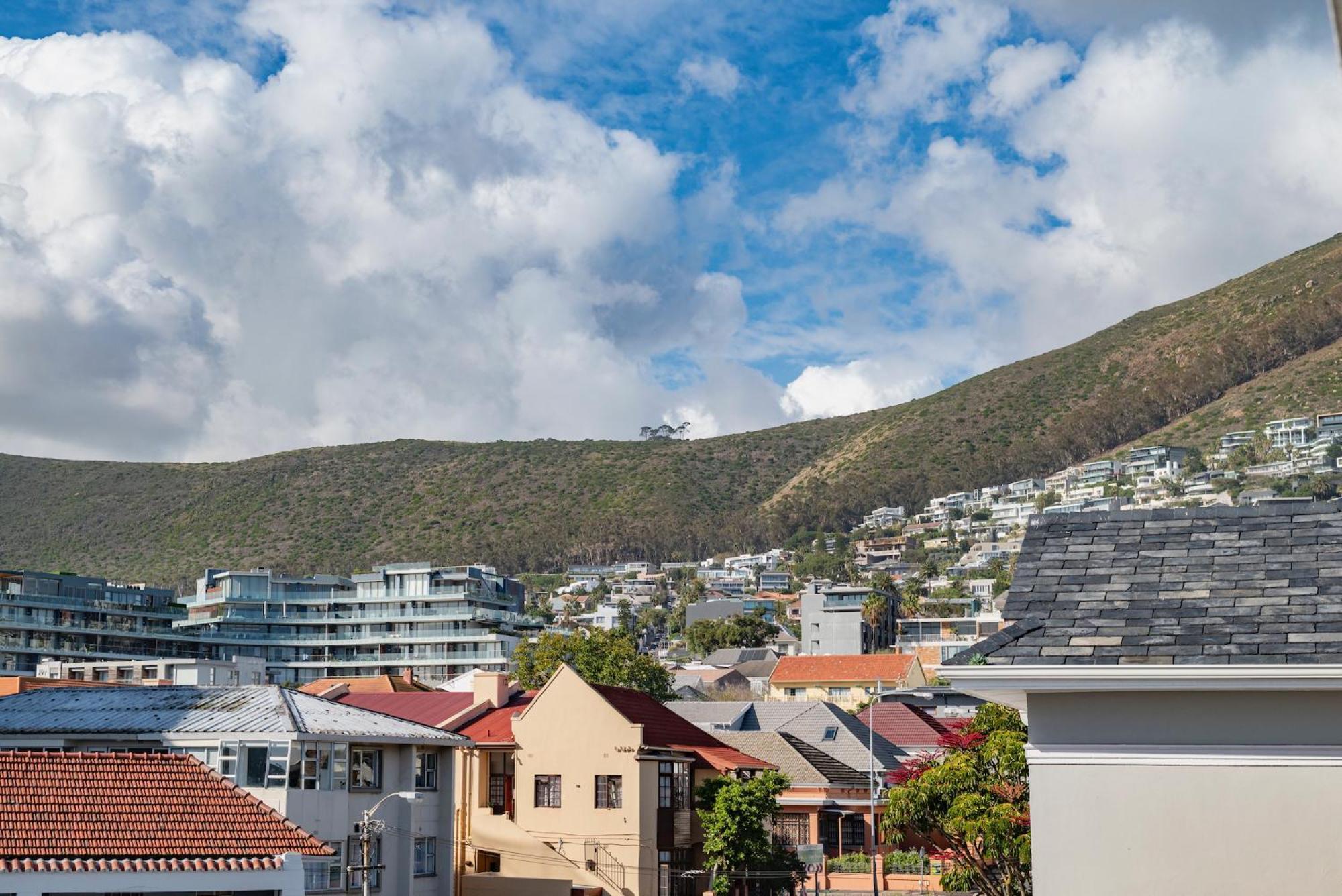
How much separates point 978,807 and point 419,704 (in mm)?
40205

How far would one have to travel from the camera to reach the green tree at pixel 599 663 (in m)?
90.2

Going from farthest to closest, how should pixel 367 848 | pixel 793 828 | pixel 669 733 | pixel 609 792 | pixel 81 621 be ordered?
pixel 81 621 < pixel 793 828 < pixel 669 733 < pixel 609 792 < pixel 367 848

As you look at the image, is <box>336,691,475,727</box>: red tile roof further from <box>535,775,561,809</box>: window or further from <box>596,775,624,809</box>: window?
<box>596,775,624,809</box>: window

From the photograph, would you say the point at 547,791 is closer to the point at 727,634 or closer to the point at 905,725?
the point at 905,725

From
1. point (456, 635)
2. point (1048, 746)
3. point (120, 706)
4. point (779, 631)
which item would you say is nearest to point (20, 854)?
point (120, 706)

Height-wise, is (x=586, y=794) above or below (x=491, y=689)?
below

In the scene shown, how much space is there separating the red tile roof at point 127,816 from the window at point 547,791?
63.6 ft

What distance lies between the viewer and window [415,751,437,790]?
4870 cm

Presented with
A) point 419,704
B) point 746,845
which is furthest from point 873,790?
point 419,704

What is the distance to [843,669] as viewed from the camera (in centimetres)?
12781

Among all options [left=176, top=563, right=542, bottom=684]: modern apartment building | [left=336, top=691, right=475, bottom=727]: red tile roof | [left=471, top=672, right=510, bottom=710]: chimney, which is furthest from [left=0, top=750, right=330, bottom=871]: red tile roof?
[left=176, top=563, right=542, bottom=684]: modern apartment building

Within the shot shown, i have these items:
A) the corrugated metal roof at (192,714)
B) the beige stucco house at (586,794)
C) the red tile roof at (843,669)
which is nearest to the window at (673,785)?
the beige stucco house at (586,794)

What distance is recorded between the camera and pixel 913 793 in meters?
30.1

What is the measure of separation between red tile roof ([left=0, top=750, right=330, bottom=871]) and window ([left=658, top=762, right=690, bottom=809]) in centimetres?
2039
